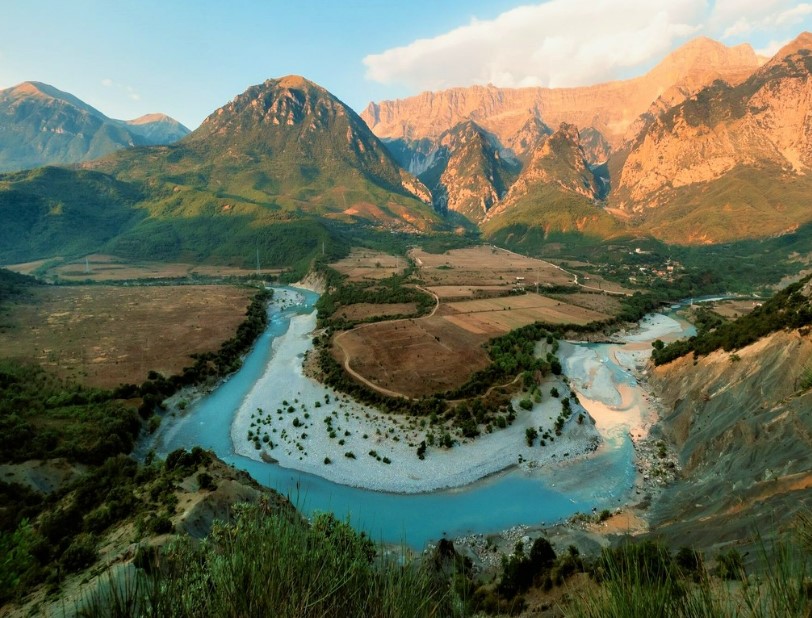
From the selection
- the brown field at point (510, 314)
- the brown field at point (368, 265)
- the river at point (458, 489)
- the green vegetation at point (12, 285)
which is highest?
the brown field at point (368, 265)

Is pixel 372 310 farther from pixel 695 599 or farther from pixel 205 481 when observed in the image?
pixel 695 599

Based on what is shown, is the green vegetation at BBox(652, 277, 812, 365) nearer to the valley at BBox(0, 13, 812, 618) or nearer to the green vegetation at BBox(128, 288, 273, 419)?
the valley at BBox(0, 13, 812, 618)

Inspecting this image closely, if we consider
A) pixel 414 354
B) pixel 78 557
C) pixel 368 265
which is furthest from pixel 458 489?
pixel 368 265

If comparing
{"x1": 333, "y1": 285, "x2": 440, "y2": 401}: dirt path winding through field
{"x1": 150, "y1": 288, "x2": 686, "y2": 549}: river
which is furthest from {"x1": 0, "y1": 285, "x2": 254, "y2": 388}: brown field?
{"x1": 333, "y1": 285, "x2": 440, "y2": 401}: dirt path winding through field

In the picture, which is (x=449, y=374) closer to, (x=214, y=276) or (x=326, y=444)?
(x=326, y=444)

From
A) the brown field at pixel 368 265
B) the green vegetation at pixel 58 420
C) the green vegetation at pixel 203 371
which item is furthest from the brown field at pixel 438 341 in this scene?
the brown field at pixel 368 265

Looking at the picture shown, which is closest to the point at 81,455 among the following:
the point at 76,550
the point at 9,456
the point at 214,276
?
the point at 9,456

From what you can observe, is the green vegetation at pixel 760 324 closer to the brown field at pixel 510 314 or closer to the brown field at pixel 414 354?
the brown field at pixel 414 354
